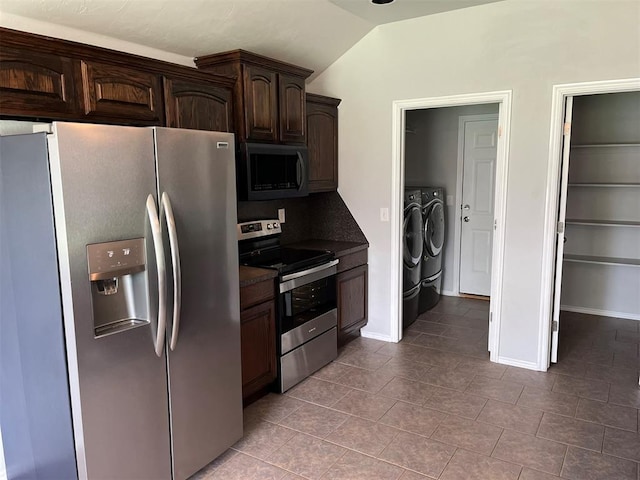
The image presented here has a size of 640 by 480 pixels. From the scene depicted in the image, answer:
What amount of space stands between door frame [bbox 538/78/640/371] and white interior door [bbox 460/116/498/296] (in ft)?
6.16

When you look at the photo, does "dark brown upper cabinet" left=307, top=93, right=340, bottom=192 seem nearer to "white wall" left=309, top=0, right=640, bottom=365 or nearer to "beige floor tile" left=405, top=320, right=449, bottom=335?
"white wall" left=309, top=0, right=640, bottom=365

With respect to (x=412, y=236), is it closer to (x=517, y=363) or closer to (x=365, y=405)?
(x=517, y=363)

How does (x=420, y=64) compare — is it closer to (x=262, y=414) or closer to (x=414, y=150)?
(x=414, y=150)

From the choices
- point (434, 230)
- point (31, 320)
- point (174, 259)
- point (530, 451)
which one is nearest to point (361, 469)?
point (530, 451)

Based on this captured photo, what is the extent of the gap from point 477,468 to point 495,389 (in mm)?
959

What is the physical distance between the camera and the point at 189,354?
7.33 ft

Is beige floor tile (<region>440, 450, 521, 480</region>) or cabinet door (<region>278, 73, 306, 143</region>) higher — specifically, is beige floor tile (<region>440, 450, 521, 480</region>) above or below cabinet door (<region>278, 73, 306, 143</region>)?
below

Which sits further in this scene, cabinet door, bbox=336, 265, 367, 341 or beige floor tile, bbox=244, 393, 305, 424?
cabinet door, bbox=336, 265, 367, 341

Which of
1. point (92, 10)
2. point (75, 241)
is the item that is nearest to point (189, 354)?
point (75, 241)

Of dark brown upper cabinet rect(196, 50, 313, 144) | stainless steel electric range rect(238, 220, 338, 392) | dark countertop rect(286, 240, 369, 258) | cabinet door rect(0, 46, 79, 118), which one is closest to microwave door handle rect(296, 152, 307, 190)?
dark brown upper cabinet rect(196, 50, 313, 144)

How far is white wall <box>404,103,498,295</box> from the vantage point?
5.45 meters

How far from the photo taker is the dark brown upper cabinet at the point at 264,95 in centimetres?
307

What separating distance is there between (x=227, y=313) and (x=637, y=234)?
423 cm

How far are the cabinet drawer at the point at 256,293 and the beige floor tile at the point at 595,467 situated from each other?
6.22ft
